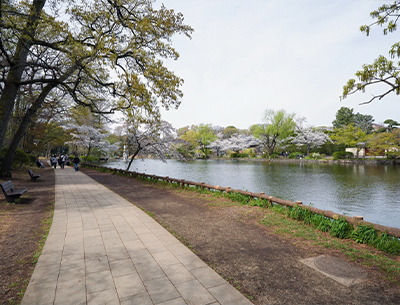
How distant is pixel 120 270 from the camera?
3227 millimetres

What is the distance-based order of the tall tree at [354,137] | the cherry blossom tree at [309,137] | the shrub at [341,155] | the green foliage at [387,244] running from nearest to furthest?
the green foliage at [387,244]
the tall tree at [354,137]
the shrub at [341,155]
the cherry blossom tree at [309,137]

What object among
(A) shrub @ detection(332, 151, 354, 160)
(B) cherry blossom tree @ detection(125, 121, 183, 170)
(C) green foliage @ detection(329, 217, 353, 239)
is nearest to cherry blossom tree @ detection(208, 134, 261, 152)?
(A) shrub @ detection(332, 151, 354, 160)

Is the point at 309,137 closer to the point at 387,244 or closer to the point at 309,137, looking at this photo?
the point at 309,137

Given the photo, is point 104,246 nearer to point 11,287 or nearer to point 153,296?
point 11,287

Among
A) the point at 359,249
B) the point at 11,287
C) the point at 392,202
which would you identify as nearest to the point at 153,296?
the point at 11,287

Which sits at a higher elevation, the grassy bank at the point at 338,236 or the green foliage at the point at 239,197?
the green foliage at the point at 239,197

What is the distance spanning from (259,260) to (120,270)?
216 cm

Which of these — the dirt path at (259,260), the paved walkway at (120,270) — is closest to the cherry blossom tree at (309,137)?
the dirt path at (259,260)

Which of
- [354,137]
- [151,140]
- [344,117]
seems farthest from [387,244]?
[344,117]

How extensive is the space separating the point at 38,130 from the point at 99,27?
16.0 meters

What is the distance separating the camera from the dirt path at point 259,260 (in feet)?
9.01

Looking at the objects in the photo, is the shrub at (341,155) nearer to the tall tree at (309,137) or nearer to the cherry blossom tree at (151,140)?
the tall tree at (309,137)

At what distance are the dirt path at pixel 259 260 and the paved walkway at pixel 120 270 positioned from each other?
1.07 ft

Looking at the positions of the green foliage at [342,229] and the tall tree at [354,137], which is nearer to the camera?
the green foliage at [342,229]
